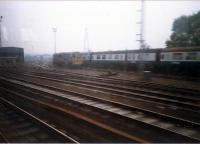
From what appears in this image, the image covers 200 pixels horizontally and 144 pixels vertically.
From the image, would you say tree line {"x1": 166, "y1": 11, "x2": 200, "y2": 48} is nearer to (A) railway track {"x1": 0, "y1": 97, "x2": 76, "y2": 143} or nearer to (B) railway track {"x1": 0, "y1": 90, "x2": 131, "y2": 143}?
(B) railway track {"x1": 0, "y1": 90, "x2": 131, "y2": 143}

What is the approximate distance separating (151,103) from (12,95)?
8215mm

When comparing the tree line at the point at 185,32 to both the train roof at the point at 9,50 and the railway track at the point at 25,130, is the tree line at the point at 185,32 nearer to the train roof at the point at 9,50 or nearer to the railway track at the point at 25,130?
the train roof at the point at 9,50

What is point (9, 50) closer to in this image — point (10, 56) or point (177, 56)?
point (10, 56)

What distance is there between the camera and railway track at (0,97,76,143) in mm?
6074

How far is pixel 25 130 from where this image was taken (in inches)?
269

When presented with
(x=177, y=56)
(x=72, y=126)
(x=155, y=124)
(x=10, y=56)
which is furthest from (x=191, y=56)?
(x=10, y=56)

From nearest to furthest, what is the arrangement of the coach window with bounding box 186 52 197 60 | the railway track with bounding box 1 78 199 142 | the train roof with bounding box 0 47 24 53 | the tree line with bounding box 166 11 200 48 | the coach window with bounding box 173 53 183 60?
the railway track with bounding box 1 78 199 142 < the coach window with bounding box 186 52 197 60 < the coach window with bounding box 173 53 183 60 < the train roof with bounding box 0 47 24 53 < the tree line with bounding box 166 11 200 48

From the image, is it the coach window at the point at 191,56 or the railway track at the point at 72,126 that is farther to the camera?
the coach window at the point at 191,56

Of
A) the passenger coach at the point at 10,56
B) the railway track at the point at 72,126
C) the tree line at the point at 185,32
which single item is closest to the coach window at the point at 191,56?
the railway track at the point at 72,126

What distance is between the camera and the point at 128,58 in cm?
3002

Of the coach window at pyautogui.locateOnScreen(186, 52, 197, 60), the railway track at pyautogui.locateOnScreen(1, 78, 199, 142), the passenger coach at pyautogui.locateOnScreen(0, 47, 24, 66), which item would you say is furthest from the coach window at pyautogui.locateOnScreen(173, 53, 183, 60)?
the passenger coach at pyautogui.locateOnScreen(0, 47, 24, 66)

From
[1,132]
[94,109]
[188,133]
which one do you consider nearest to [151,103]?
[94,109]

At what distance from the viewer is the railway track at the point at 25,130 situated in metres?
6.07

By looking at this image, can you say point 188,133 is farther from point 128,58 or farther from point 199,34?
point 199,34
